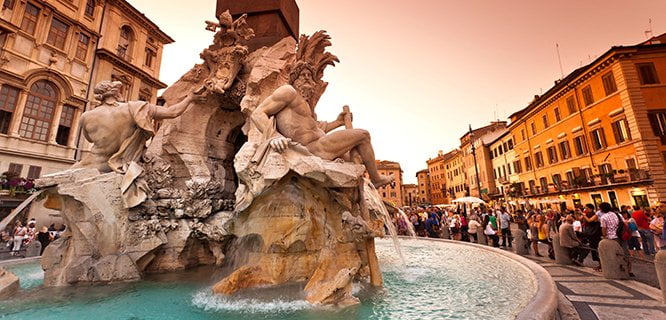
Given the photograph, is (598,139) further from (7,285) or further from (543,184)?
(7,285)

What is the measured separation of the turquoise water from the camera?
321cm

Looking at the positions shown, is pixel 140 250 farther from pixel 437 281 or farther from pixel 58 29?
pixel 58 29

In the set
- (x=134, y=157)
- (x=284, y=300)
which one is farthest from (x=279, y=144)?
(x=134, y=157)

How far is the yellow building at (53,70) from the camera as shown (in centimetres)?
1828

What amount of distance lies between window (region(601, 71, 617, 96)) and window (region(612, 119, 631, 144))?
250cm

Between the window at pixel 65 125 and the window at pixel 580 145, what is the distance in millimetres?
41571

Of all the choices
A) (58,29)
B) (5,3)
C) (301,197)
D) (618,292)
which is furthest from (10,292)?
(58,29)

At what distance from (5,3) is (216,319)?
27129mm

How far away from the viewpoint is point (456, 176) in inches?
2361

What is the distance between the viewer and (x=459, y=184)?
189ft

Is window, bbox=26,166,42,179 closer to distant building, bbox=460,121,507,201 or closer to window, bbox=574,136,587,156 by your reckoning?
window, bbox=574,136,587,156

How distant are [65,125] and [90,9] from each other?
1011 cm

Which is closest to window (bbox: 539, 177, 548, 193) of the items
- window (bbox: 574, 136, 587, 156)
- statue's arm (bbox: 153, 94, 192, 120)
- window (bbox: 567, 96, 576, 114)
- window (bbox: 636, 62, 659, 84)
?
window (bbox: 574, 136, 587, 156)

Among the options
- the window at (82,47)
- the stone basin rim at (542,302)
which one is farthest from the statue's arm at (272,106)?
the window at (82,47)
